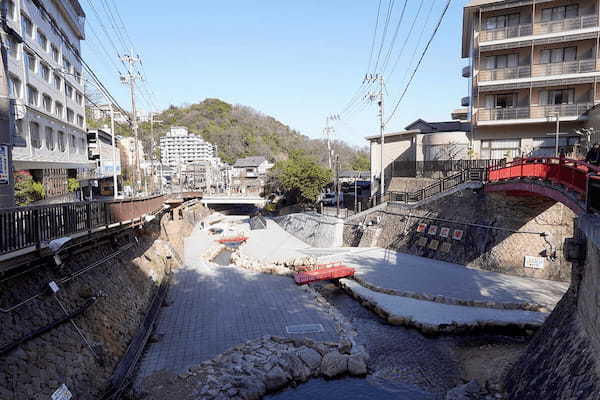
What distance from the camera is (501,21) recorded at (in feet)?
93.3

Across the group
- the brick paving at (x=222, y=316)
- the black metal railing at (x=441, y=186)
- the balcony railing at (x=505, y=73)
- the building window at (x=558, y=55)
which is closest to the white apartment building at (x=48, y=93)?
the brick paving at (x=222, y=316)

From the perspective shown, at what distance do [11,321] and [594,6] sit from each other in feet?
118

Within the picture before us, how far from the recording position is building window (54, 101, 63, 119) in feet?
91.4

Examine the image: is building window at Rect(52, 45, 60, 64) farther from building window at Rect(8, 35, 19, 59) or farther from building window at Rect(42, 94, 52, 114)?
building window at Rect(8, 35, 19, 59)

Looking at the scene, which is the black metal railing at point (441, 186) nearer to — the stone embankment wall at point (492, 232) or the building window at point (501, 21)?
the stone embankment wall at point (492, 232)

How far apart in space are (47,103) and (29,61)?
3552 millimetres

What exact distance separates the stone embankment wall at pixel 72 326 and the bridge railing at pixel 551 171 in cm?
1334

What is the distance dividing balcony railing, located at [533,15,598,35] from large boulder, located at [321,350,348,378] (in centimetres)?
2762

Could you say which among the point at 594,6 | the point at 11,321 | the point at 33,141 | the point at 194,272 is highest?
the point at 594,6

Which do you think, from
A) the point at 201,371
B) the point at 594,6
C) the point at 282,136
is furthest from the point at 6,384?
the point at 282,136

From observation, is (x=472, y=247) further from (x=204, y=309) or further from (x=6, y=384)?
(x=6, y=384)

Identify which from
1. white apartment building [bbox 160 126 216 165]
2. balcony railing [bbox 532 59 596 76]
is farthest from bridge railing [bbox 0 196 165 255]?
white apartment building [bbox 160 126 216 165]

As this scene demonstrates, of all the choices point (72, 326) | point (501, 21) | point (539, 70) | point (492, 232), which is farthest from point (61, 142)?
point (539, 70)

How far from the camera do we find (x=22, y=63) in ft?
71.3
